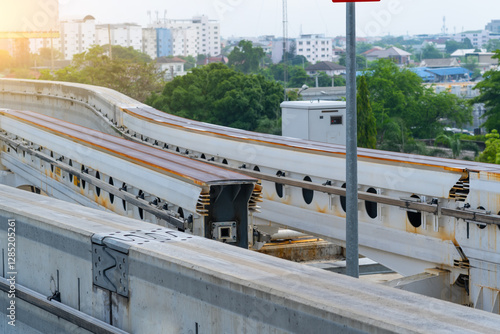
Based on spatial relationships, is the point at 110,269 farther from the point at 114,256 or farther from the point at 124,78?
the point at 124,78

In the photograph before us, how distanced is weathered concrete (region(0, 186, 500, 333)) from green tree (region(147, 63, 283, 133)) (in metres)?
41.5

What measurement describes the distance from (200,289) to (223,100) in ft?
147

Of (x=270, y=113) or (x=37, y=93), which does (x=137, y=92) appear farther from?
(x=37, y=93)

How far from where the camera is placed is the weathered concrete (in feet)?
21.4

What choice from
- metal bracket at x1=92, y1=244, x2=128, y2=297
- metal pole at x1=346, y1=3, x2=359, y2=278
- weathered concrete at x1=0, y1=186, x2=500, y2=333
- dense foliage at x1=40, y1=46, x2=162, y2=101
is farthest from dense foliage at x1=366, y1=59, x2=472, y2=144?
metal bracket at x1=92, y1=244, x2=128, y2=297

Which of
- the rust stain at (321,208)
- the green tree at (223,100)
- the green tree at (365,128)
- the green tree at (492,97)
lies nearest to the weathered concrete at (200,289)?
the rust stain at (321,208)

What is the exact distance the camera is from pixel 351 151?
29.9 feet

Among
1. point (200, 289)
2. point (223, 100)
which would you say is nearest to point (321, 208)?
point (200, 289)

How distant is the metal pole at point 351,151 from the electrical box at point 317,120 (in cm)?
1762

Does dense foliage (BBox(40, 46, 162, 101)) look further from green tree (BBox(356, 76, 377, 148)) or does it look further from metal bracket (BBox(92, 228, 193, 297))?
metal bracket (BBox(92, 228, 193, 297))

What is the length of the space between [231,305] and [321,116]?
19734mm

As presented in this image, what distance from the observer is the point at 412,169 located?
46.3 feet

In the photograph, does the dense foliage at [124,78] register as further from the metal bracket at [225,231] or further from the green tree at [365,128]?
the metal bracket at [225,231]

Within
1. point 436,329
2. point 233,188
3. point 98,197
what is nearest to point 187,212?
point 233,188
